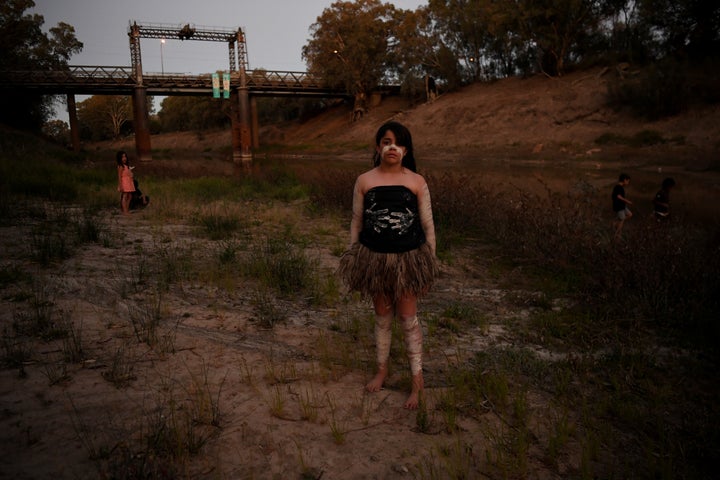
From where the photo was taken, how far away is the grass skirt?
308cm

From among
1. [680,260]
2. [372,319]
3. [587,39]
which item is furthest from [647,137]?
[372,319]

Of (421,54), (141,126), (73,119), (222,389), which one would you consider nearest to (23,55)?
(73,119)

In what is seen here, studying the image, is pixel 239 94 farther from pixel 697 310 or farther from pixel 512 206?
pixel 697 310

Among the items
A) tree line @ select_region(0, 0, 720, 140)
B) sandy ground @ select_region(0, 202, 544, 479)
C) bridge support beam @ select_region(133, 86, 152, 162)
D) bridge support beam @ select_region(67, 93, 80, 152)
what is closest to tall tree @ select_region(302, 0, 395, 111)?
tree line @ select_region(0, 0, 720, 140)

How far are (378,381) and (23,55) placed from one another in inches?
2258

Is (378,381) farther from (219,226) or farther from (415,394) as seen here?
(219,226)

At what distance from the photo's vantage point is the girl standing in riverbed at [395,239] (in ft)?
10.1

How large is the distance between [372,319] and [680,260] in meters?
3.76

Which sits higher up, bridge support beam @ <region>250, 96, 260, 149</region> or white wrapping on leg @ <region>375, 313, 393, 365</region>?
bridge support beam @ <region>250, 96, 260, 149</region>

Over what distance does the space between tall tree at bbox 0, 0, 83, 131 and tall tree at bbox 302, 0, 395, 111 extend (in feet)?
91.0

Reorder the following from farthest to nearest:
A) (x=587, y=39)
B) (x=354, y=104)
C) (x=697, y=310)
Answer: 1. (x=354, y=104)
2. (x=587, y=39)
3. (x=697, y=310)

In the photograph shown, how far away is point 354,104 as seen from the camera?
56312mm

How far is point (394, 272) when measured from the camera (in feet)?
A: 10.1

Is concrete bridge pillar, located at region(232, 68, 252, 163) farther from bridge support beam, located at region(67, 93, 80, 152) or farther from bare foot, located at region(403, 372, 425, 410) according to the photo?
bare foot, located at region(403, 372, 425, 410)
